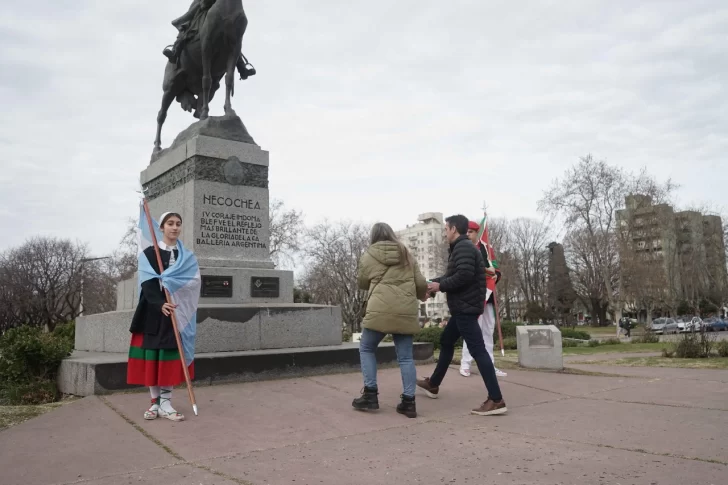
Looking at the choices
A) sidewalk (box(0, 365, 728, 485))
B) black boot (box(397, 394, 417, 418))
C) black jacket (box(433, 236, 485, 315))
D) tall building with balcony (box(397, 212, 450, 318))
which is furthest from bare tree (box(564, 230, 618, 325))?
black boot (box(397, 394, 417, 418))

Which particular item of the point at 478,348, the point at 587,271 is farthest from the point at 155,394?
the point at 587,271

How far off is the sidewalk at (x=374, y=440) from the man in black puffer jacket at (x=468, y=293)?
0.33m

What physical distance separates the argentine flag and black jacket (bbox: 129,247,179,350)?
A: 0.25 feet

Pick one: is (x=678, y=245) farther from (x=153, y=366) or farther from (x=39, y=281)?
(x=39, y=281)

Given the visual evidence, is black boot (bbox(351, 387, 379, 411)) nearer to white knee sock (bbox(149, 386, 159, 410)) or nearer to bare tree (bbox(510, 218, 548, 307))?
white knee sock (bbox(149, 386, 159, 410))

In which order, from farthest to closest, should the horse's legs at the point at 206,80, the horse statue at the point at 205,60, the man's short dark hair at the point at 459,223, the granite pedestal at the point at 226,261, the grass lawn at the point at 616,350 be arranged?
the grass lawn at the point at 616,350 < the horse's legs at the point at 206,80 < the horse statue at the point at 205,60 < the granite pedestal at the point at 226,261 < the man's short dark hair at the point at 459,223

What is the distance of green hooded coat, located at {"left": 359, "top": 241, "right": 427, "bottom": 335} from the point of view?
530 cm

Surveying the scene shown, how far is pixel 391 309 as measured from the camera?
5.33 meters

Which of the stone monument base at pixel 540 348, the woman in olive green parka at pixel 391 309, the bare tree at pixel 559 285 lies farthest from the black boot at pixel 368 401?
the bare tree at pixel 559 285

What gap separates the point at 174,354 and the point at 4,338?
3855 millimetres

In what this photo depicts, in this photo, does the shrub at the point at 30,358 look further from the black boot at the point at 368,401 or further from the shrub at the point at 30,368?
the black boot at the point at 368,401

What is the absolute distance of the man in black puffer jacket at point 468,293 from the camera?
535cm

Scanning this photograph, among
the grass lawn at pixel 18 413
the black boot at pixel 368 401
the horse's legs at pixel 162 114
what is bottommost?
the grass lawn at pixel 18 413

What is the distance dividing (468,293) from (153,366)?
10.2ft
